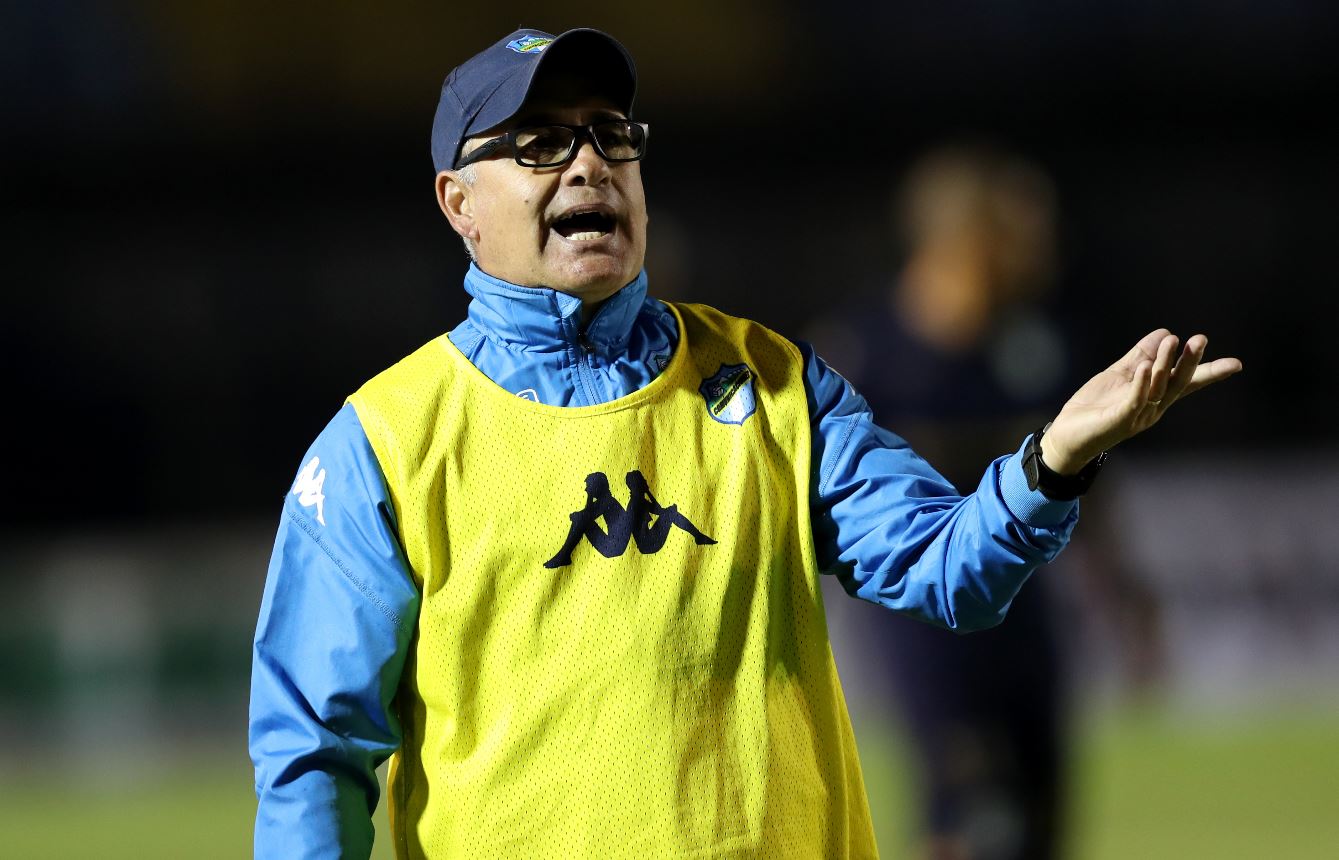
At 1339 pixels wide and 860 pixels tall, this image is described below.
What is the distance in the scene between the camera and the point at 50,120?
12977mm

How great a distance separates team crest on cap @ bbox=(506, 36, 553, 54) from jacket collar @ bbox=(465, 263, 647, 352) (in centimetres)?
32

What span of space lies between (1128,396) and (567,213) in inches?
31.7

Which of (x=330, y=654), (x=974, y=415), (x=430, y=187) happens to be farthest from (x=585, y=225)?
(x=430, y=187)

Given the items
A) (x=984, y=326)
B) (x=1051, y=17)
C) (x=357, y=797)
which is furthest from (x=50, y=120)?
(x=357, y=797)

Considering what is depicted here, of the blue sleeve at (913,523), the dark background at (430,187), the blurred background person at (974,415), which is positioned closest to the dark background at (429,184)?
Answer: the dark background at (430,187)

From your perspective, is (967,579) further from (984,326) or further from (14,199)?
(14,199)

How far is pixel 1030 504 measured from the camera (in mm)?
2385

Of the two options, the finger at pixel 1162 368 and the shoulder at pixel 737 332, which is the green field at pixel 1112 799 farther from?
the finger at pixel 1162 368

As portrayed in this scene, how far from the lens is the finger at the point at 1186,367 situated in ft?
7.43

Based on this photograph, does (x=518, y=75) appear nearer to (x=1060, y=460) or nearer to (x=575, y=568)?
(x=575, y=568)

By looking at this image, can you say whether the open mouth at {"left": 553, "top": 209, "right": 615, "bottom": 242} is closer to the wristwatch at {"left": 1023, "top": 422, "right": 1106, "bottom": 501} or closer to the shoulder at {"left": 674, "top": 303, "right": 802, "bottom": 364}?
the shoulder at {"left": 674, "top": 303, "right": 802, "bottom": 364}

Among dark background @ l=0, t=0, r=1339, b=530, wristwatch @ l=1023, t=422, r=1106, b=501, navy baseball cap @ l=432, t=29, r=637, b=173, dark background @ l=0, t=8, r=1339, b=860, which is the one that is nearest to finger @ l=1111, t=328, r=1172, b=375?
wristwatch @ l=1023, t=422, r=1106, b=501

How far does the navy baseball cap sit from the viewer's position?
8.37 ft

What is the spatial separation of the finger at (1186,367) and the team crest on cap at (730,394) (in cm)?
58
